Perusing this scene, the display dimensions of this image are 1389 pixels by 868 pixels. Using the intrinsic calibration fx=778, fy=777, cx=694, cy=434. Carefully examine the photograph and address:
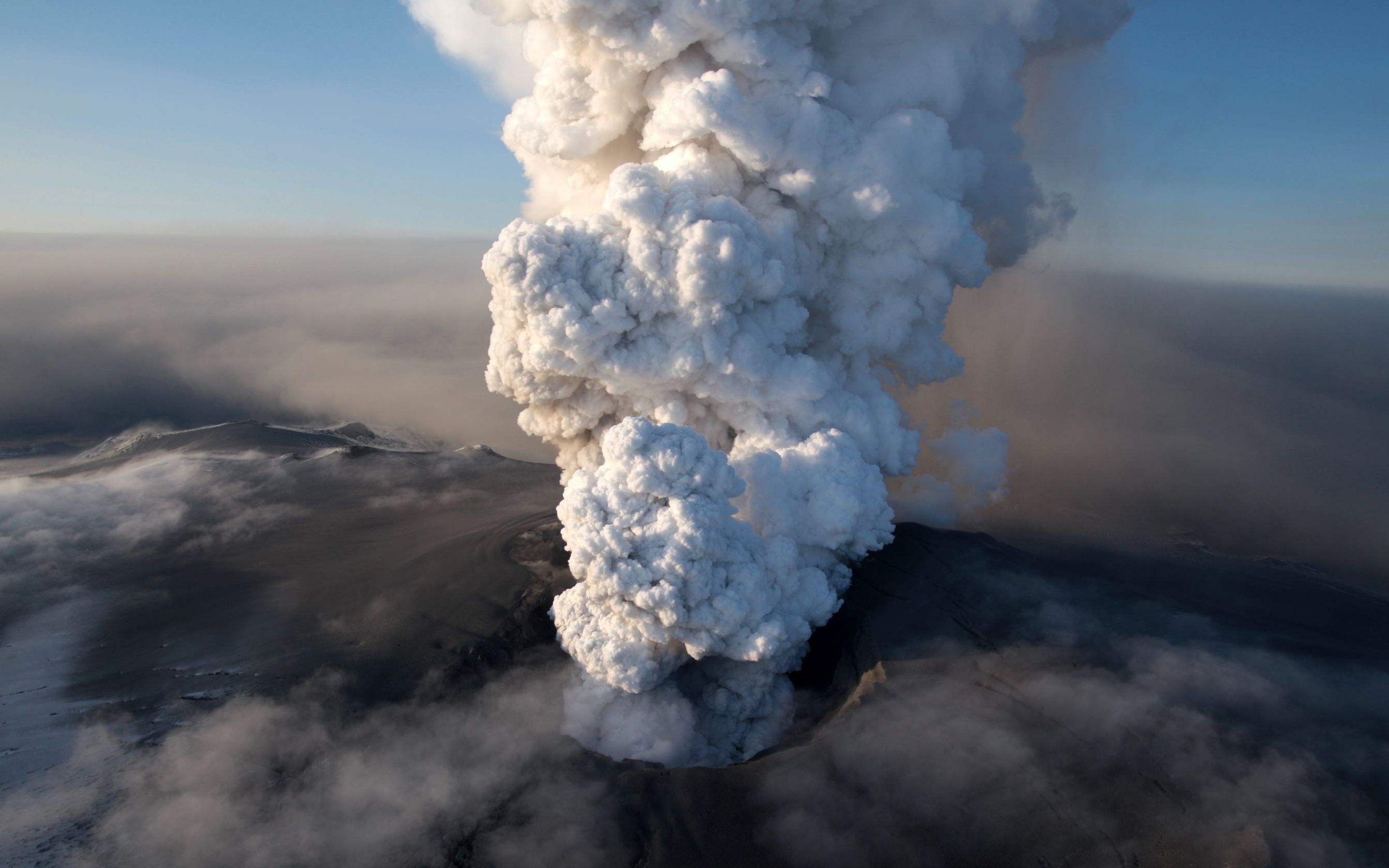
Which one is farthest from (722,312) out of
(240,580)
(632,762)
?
(240,580)

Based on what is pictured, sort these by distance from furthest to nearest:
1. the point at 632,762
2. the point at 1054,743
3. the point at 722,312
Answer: the point at 722,312, the point at 632,762, the point at 1054,743

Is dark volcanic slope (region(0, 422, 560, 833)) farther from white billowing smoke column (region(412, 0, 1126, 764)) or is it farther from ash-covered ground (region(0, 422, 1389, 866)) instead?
white billowing smoke column (region(412, 0, 1126, 764))

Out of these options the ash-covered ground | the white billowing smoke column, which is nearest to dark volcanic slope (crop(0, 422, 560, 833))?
the ash-covered ground

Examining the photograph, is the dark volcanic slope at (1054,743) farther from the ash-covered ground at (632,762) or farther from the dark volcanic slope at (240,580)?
the dark volcanic slope at (240,580)

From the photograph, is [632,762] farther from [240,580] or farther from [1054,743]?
[240,580]

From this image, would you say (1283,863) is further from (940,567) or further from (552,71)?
(552,71)
